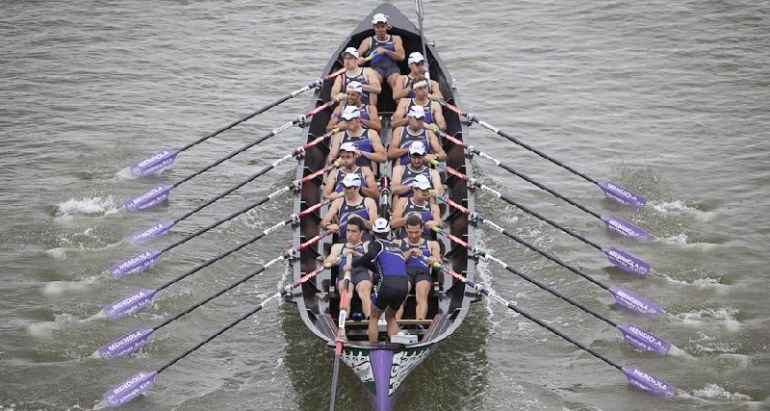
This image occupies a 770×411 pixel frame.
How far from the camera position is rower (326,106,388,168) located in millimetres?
18172

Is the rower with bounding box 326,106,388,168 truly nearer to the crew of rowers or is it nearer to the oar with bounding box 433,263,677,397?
the crew of rowers

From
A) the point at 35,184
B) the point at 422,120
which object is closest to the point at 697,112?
the point at 422,120

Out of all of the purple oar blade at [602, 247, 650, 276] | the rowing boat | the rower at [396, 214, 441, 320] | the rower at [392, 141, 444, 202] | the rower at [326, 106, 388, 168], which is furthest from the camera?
the rower at [326, 106, 388, 168]

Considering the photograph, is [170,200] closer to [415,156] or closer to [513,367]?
[415,156]

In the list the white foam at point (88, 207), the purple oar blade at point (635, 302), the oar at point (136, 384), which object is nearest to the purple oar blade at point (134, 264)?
the oar at point (136, 384)

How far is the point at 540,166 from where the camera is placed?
72.7ft

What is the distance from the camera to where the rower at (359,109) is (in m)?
19.0

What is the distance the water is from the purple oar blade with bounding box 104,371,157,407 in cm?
43

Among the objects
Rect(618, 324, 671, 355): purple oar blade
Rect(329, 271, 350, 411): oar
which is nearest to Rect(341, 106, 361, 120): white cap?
Rect(329, 271, 350, 411): oar

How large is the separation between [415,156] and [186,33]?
41.8 feet

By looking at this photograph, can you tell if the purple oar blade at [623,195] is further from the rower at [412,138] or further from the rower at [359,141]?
the rower at [359,141]

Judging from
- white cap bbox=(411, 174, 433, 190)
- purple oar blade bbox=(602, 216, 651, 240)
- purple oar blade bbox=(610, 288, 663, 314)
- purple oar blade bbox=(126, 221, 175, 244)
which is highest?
white cap bbox=(411, 174, 433, 190)

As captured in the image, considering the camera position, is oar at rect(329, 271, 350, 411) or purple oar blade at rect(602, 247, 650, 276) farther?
purple oar blade at rect(602, 247, 650, 276)

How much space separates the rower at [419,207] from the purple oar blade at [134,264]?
4.45m
